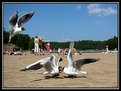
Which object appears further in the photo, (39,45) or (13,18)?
(39,45)

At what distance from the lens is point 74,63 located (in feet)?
34.1

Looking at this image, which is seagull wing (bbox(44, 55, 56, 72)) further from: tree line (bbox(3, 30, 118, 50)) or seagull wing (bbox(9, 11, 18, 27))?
tree line (bbox(3, 30, 118, 50))

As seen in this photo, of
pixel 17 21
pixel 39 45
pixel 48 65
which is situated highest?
pixel 17 21

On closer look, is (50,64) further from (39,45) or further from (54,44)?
(54,44)

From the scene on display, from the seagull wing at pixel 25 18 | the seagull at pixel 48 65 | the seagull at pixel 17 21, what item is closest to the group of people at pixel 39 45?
the seagull at pixel 17 21

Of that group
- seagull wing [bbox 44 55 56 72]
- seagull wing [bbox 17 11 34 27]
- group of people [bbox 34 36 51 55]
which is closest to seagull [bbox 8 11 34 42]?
seagull wing [bbox 17 11 34 27]

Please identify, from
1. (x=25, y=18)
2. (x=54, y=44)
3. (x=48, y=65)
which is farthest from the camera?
(x=54, y=44)

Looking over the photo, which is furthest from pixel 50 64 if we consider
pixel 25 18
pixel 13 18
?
pixel 13 18

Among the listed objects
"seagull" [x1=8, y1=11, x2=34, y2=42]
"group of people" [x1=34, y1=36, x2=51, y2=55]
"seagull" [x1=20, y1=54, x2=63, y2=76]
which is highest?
"seagull" [x1=8, y1=11, x2=34, y2=42]

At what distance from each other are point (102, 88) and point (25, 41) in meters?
31.7

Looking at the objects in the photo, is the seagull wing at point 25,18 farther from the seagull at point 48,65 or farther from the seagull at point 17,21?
the seagull at point 48,65

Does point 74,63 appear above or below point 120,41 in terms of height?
below

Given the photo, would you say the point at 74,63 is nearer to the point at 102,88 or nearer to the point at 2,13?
the point at 102,88

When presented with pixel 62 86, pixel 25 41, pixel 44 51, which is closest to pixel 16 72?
pixel 62 86
